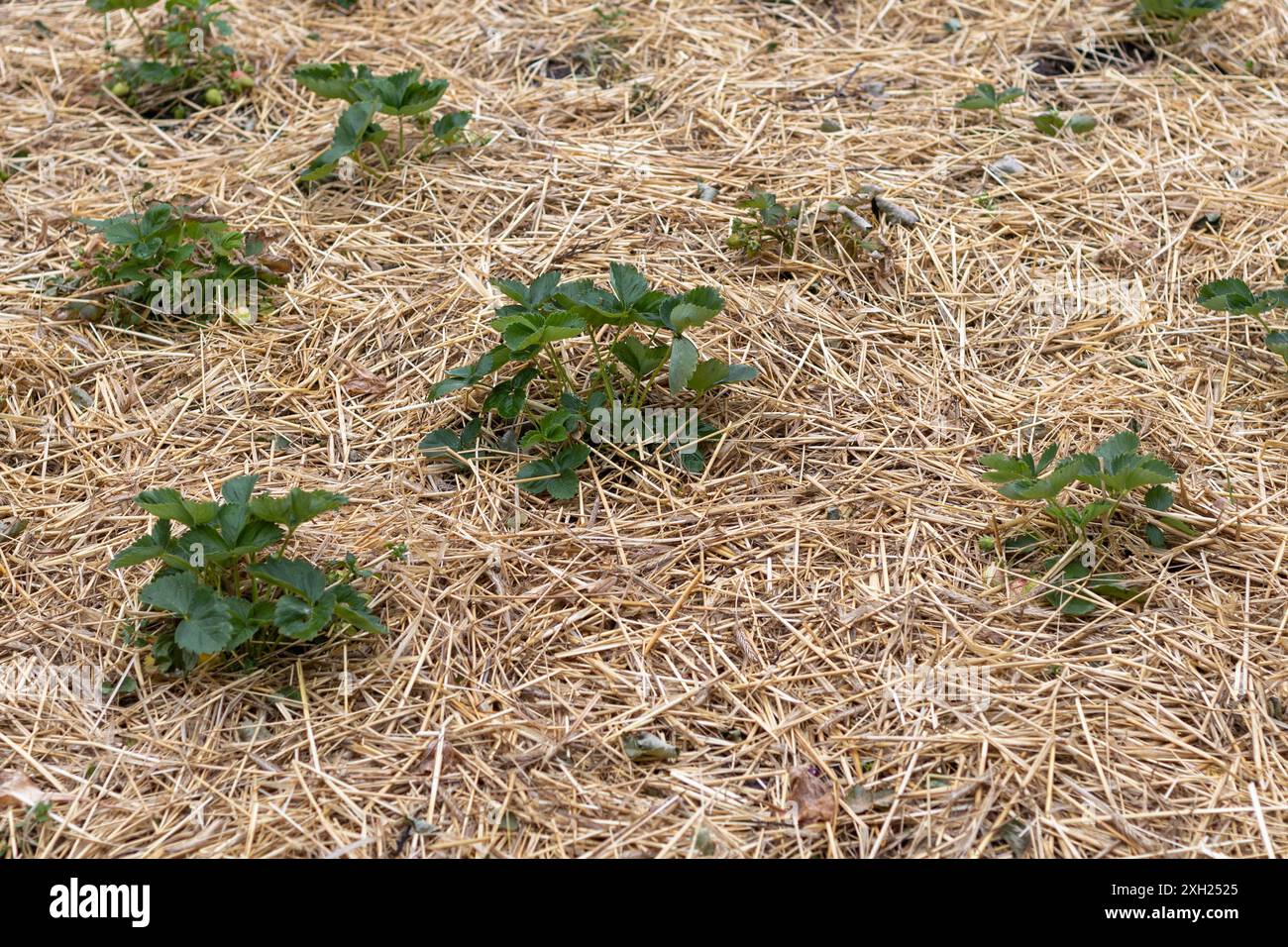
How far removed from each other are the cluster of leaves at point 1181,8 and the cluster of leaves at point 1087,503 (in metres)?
2.02

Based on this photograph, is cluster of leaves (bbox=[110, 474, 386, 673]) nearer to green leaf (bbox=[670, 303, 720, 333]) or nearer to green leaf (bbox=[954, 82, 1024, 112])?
green leaf (bbox=[670, 303, 720, 333])

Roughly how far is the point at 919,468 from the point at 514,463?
Answer: 844mm

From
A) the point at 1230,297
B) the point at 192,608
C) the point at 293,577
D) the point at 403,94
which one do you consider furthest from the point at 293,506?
the point at 1230,297

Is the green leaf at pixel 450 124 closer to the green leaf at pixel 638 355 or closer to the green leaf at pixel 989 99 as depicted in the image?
the green leaf at pixel 638 355

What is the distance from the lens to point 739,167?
3.32 metres

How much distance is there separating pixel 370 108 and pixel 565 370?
1105 millimetres

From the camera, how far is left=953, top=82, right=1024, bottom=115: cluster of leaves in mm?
3438

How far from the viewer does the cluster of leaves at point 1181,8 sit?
3695mm

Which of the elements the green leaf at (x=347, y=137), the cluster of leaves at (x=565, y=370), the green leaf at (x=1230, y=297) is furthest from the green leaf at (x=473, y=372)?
the green leaf at (x=1230, y=297)

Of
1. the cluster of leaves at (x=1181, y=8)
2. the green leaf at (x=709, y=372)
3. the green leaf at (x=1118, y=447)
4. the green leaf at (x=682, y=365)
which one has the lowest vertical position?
the green leaf at (x=709, y=372)

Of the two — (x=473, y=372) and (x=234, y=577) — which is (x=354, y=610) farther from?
(x=473, y=372)

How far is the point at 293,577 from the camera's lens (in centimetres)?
211
